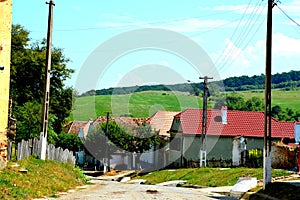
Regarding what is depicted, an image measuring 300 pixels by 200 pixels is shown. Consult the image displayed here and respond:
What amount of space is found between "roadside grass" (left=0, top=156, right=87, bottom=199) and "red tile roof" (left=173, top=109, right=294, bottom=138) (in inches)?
1074

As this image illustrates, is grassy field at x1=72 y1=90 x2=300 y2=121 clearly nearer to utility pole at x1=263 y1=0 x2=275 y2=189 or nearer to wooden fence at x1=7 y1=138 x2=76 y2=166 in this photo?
wooden fence at x1=7 y1=138 x2=76 y2=166

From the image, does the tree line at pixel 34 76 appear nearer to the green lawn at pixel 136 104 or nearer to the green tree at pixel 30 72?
the green tree at pixel 30 72

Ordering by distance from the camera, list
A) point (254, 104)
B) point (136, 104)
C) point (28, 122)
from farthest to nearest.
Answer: point (254, 104) → point (136, 104) → point (28, 122)

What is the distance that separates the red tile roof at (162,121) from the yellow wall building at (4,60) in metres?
42.5

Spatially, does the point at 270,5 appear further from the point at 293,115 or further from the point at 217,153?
the point at 293,115

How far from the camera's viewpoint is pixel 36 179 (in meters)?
21.4

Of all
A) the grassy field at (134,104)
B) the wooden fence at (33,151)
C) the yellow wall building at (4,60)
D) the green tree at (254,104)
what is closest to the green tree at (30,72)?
the grassy field at (134,104)

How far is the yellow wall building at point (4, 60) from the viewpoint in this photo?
21.3 meters

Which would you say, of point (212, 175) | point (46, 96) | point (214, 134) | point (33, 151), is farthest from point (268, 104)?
point (214, 134)

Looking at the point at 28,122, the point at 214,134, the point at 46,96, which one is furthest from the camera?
the point at 214,134

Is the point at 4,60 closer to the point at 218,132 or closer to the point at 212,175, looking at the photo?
the point at 212,175

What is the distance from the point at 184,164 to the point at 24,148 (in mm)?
28400

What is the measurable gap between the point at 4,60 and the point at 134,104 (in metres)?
54.9

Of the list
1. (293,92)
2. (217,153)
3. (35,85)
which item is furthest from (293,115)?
(35,85)
